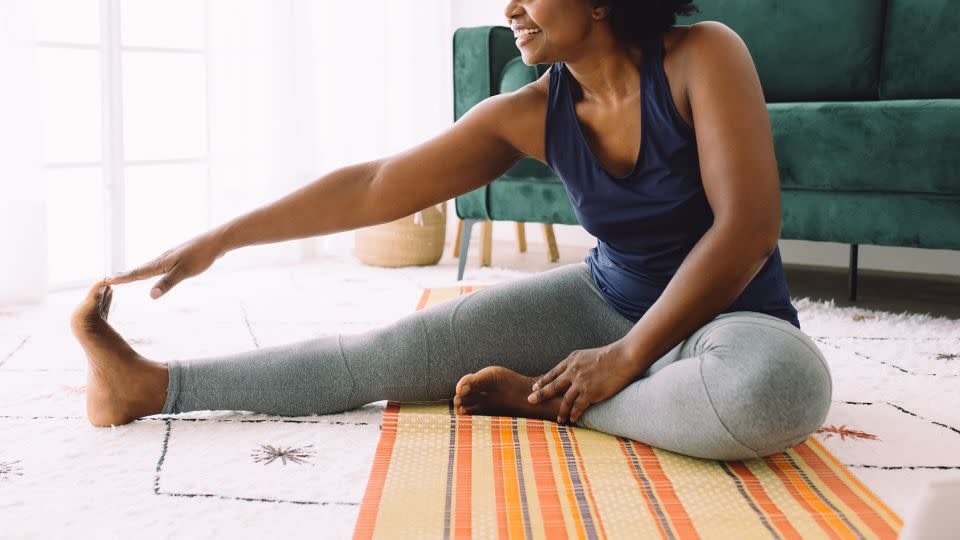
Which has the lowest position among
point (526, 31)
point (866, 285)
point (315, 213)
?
point (866, 285)

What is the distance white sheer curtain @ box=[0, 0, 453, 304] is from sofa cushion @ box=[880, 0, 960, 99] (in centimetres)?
179

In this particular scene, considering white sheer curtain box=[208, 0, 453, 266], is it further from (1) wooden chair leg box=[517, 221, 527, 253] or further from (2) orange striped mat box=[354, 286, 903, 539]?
(2) orange striped mat box=[354, 286, 903, 539]

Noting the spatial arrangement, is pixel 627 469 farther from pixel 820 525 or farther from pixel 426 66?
pixel 426 66

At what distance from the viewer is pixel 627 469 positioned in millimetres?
1191

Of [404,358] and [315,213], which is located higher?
[315,213]

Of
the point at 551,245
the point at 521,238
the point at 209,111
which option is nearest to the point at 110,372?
the point at 209,111

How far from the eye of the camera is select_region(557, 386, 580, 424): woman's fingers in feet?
4.25

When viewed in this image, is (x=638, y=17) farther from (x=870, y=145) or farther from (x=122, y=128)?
(x=122, y=128)

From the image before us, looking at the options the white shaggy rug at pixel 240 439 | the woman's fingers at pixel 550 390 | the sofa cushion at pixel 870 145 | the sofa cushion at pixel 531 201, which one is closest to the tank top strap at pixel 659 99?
the woman's fingers at pixel 550 390

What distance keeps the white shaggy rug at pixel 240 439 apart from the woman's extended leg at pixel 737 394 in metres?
0.15

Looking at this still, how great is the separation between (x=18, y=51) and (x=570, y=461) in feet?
6.43

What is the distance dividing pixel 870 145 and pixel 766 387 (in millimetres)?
1387

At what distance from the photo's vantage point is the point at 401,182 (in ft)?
4.70

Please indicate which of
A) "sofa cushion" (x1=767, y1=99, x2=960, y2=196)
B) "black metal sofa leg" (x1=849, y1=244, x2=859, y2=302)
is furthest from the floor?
"sofa cushion" (x1=767, y1=99, x2=960, y2=196)
